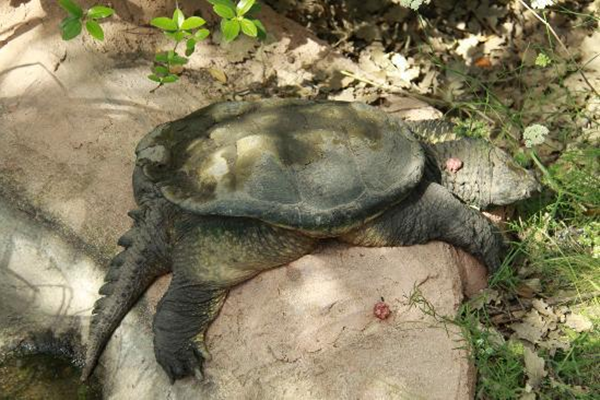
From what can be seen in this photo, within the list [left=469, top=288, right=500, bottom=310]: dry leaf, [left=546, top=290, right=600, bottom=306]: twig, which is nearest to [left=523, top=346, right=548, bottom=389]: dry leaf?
[left=469, top=288, right=500, bottom=310]: dry leaf

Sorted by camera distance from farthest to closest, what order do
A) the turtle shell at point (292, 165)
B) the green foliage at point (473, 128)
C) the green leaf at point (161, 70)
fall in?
the green foliage at point (473, 128) < the green leaf at point (161, 70) < the turtle shell at point (292, 165)

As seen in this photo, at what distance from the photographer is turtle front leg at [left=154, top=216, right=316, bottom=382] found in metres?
3.45

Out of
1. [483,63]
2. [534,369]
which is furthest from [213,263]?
[483,63]

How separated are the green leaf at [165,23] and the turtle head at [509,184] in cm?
220

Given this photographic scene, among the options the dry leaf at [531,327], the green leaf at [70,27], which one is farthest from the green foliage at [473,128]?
the green leaf at [70,27]

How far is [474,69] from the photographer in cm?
536

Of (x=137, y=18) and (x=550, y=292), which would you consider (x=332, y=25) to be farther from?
(x=550, y=292)

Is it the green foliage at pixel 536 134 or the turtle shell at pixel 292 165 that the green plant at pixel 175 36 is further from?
the green foliage at pixel 536 134

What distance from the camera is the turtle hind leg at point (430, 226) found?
11.8ft

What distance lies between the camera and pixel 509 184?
156 inches

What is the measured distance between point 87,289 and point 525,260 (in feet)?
9.31

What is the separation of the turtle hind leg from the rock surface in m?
0.08

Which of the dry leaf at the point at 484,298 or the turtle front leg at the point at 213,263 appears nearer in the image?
the turtle front leg at the point at 213,263

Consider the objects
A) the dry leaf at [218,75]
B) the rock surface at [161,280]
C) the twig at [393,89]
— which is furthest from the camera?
the twig at [393,89]
